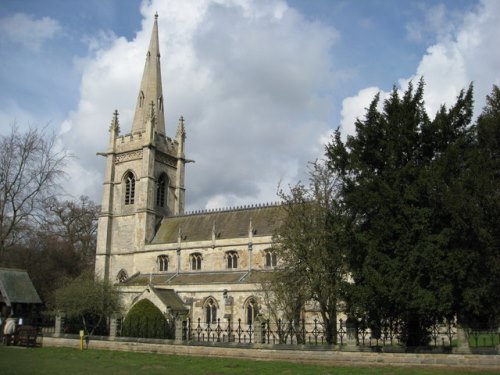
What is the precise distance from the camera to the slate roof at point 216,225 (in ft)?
132

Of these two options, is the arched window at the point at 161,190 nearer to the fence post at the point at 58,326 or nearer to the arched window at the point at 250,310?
the arched window at the point at 250,310

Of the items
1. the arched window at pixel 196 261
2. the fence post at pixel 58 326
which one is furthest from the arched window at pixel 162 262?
the fence post at pixel 58 326

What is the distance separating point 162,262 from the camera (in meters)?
43.2

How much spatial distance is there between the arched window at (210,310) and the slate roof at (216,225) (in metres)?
6.05

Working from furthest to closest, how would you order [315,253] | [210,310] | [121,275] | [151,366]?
[121,275] → [210,310] → [315,253] → [151,366]

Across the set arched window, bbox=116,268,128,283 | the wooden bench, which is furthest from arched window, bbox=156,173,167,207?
the wooden bench

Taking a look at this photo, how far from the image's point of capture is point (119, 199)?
156 ft

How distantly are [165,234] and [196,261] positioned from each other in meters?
5.13

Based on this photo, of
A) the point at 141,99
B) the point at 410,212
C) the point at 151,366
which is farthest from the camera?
the point at 141,99

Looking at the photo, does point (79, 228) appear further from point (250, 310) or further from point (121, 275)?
point (250, 310)

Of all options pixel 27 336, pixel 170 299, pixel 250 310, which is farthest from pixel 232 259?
pixel 27 336

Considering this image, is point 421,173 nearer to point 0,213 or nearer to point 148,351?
point 148,351

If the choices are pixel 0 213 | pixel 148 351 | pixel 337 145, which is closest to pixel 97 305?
pixel 0 213

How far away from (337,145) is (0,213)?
25476mm
